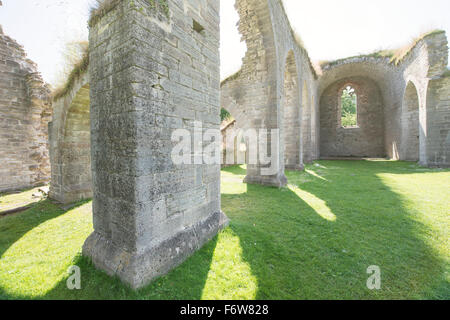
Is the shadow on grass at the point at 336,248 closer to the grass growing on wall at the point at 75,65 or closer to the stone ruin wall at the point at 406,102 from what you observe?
the grass growing on wall at the point at 75,65

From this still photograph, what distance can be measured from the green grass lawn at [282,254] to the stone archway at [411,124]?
896cm

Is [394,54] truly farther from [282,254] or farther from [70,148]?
[70,148]

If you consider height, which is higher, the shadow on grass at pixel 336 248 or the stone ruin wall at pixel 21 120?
the stone ruin wall at pixel 21 120

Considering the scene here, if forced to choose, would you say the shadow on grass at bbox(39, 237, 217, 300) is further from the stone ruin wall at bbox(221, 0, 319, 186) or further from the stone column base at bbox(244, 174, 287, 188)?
the stone ruin wall at bbox(221, 0, 319, 186)

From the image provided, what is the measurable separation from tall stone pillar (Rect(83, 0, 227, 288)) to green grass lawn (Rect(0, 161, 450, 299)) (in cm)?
27

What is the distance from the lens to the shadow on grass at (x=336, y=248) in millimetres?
1876

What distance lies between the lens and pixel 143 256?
1837 mm

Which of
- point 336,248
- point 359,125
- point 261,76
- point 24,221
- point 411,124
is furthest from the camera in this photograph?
point 359,125

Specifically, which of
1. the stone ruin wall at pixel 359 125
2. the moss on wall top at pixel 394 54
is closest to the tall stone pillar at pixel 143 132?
the moss on wall top at pixel 394 54

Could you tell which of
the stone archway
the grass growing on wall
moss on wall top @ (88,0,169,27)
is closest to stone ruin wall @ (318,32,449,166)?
the stone archway

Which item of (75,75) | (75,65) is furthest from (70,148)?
(75,65)

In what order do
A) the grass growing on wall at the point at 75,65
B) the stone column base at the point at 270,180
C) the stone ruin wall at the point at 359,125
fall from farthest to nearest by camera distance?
the stone ruin wall at the point at 359,125 → the stone column base at the point at 270,180 → the grass growing on wall at the point at 75,65

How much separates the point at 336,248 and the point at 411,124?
12937mm
